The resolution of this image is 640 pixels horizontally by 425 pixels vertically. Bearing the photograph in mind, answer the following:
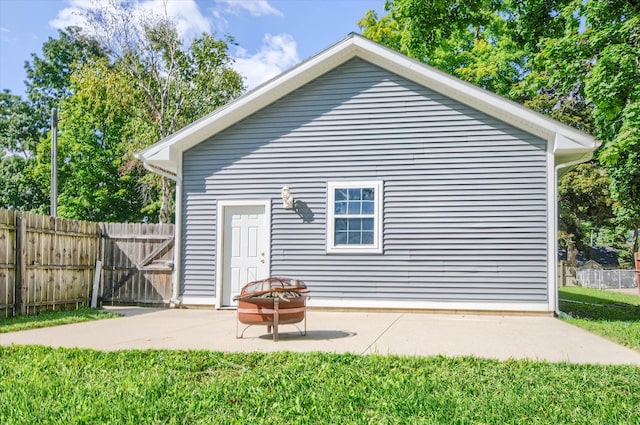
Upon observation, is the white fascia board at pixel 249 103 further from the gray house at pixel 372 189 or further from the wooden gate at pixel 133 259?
the wooden gate at pixel 133 259

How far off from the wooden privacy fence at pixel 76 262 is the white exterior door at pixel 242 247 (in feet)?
4.83

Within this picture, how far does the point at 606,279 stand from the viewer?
26469 mm

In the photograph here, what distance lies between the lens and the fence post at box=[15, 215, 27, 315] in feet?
29.8

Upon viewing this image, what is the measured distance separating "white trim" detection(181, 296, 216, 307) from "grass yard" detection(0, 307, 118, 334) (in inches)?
61.9

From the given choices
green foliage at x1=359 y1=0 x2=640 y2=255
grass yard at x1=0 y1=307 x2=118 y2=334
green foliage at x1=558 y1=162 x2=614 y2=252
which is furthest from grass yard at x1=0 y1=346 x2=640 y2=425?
green foliage at x1=558 y1=162 x2=614 y2=252

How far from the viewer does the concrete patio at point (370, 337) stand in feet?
19.3

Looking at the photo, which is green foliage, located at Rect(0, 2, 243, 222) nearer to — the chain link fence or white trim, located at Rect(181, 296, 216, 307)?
white trim, located at Rect(181, 296, 216, 307)

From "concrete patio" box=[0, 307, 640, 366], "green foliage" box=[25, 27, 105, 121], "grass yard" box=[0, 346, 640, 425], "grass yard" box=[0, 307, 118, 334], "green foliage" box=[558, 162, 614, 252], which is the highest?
"green foliage" box=[25, 27, 105, 121]

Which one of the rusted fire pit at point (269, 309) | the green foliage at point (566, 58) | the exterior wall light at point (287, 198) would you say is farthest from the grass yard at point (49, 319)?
the green foliage at point (566, 58)

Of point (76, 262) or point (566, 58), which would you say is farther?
point (76, 262)

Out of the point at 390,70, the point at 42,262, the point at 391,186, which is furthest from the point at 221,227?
the point at 390,70

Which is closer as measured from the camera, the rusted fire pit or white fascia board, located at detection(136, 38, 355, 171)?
the rusted fire pit

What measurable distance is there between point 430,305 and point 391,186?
2.31 m

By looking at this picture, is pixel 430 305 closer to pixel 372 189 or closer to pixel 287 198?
pixel 372 189
